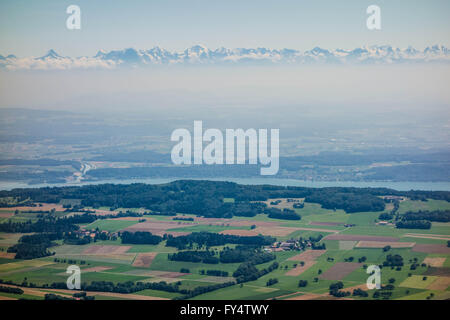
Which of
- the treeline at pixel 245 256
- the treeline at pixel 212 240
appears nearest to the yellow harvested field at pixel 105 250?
the treeline at pixel 212 240

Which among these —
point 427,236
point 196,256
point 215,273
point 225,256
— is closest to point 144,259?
point 196,256

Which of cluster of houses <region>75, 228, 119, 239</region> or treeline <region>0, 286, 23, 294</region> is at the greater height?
cluster of houses <region>75, 228, 119, 239</region>

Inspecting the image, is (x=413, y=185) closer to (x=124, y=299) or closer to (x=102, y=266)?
(x=102, y=266)

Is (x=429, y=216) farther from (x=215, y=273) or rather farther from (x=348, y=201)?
(x=215, y=273)

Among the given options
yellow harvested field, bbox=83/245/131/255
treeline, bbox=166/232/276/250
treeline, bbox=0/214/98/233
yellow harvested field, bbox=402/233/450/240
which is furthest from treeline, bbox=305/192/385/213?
yellow harvested field, bbox=83/245/131/255

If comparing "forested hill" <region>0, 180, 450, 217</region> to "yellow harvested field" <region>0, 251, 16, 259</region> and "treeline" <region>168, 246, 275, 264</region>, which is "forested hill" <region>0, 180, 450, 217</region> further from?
"yellow harvested field" <region>0, 251, 16, 259</region>

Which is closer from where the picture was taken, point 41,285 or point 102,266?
point 41,285

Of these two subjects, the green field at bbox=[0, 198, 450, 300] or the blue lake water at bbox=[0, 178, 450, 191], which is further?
the blue lake water at bbox=[0, 178, 450, 191]

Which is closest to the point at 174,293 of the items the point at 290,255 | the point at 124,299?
the point at 124,299
